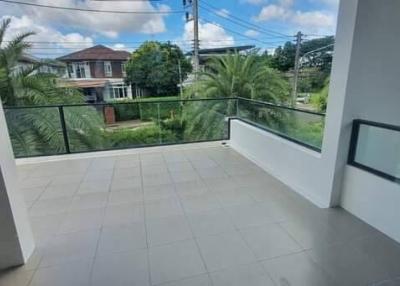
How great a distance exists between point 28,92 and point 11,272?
437 centimetres

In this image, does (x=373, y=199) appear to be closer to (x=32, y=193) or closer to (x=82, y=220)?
(x=82, y=220)

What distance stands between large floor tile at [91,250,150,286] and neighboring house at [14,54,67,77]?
16.0ft

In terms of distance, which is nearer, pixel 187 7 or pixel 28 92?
pixel 28 92

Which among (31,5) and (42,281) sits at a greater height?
(31,5)

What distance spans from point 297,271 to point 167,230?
3.32ft

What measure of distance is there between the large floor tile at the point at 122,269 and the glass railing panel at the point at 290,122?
6.53 feet

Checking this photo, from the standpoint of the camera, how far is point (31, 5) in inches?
261

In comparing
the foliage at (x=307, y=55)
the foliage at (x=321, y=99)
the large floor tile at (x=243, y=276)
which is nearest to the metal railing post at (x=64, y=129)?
the large floor tile at (x=243, y=276)

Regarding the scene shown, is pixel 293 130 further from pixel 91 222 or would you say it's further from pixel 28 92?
pixel 28 92

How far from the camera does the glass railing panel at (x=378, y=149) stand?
1.92 meters

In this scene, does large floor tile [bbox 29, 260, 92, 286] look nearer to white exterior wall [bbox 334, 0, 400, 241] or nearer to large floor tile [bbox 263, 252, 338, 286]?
large floor tile [bbox 263, 252, 338, 286]

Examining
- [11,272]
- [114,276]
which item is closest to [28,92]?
[11,272]

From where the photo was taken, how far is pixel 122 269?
5.35 ft

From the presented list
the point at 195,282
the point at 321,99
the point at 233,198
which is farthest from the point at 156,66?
the point at 195,282
